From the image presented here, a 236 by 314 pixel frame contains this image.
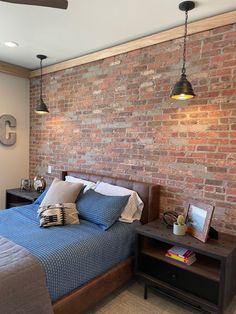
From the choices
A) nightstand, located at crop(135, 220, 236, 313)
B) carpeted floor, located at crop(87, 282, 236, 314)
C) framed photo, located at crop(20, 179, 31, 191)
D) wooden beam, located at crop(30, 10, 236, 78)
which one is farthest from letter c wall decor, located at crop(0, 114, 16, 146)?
carpeted floor, located at crop(87, 282, 236, 314)

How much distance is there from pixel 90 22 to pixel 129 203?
1969mm

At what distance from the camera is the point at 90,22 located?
2.55 meters

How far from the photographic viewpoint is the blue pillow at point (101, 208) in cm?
249

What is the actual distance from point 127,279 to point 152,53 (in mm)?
2483

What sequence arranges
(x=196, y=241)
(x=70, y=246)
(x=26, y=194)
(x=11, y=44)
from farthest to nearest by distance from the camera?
(x=26, y=194)
(x=11, y=44)
(x=196, y=241)
(x=70, y=246)

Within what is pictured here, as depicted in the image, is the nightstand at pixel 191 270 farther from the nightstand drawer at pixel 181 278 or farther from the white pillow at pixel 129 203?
the white pillow at pixel 129 203

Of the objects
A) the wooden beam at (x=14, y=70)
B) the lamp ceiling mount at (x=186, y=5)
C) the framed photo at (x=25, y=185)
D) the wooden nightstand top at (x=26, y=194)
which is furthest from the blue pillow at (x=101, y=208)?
the wooden beam at (x=14, y=70)

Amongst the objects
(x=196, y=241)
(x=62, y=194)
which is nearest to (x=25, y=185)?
(x=62, y=194)

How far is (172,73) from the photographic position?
2.72 m

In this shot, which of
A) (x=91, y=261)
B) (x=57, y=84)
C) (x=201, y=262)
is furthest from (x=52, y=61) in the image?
(x=201, y=262)

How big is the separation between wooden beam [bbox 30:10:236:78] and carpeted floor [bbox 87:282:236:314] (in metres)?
2.64

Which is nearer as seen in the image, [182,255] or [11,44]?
[182,255]

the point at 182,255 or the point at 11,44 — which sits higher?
the point at 11,44

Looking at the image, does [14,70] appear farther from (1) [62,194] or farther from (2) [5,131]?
(1) [62,194]
